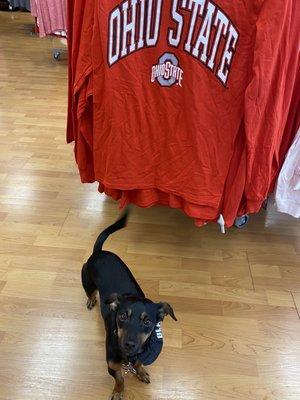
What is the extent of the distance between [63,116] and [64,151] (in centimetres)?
62

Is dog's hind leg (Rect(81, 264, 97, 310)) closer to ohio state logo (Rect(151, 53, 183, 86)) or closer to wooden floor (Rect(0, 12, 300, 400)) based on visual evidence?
wooden floor (Rect(0, 12, 300, 400))

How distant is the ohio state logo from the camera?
4.07 ft

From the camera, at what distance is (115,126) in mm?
1357

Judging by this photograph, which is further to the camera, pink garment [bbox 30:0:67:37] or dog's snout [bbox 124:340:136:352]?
pink garment [bbox 30:0:67:37]

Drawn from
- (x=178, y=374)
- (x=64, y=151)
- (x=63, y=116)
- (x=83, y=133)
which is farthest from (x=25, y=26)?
(x=178, y=374)

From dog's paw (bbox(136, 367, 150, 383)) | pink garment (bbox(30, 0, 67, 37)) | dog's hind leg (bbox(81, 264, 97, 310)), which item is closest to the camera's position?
dog's paw (bbox(136, 367, 150, 383))

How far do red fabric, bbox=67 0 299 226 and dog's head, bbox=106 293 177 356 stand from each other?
49cm

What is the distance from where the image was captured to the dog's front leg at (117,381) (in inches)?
43.7

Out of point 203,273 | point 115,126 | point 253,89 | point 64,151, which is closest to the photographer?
point 253,89

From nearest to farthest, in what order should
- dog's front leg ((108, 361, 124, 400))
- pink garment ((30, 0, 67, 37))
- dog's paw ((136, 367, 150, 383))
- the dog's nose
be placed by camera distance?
the dog's nose
dog's front leg ((108, 361, 124, 400))
dog's paw ((136, 367, 150, 383))
pink garment ((30, 0, 67, 37))

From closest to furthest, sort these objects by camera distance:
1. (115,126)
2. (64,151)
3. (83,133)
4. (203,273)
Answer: (115,126) → (83,133) → (203,273) → (64,151)

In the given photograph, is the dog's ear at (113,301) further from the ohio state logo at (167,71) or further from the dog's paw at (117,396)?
the ohio state logo at (167,71)

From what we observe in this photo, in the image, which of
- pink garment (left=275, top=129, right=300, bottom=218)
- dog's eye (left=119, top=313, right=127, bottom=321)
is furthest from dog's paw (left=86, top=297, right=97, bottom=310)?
pink garment (left=275, top=129, right=300, bottom=218)

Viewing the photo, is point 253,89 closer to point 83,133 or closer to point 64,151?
point 83,133
